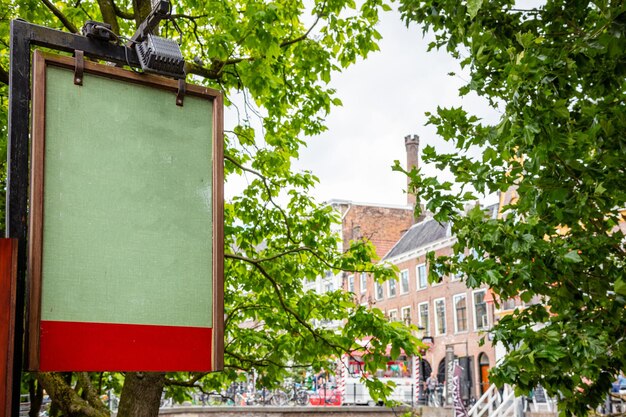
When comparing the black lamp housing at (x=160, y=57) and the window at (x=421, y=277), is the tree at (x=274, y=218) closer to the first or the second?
the black lamp housing at (x=160, y=57)

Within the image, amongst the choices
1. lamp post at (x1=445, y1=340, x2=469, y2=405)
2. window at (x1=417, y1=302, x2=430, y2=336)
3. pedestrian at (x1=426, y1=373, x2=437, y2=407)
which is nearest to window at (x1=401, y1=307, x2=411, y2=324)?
window at (x1=417, y1=302, x2=430, y2=336)

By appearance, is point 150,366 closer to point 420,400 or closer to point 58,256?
point 58,256

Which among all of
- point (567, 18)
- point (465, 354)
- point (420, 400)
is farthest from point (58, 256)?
point (465, 354)

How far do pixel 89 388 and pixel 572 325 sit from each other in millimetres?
4947

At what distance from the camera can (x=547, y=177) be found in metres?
5.96

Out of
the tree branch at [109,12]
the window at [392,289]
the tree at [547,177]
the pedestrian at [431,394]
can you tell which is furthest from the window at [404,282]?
the tree branch at [109,12]

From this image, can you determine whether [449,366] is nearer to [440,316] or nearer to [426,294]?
[440,316]

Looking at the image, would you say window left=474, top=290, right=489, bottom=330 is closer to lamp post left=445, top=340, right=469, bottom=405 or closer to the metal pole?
lamp post left=445, top=340, right=469, bottom=405

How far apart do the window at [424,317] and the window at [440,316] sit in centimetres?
96

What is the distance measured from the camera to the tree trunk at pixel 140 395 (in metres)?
6.82

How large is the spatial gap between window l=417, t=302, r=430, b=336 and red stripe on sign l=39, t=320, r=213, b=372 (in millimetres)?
39265

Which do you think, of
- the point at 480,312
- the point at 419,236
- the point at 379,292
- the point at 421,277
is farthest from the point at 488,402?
the point at 379,292

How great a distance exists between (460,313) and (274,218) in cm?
3041

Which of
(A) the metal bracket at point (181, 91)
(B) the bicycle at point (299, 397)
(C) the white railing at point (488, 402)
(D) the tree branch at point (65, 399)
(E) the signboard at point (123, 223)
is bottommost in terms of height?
(B) the bicycle at point (299, 397)
